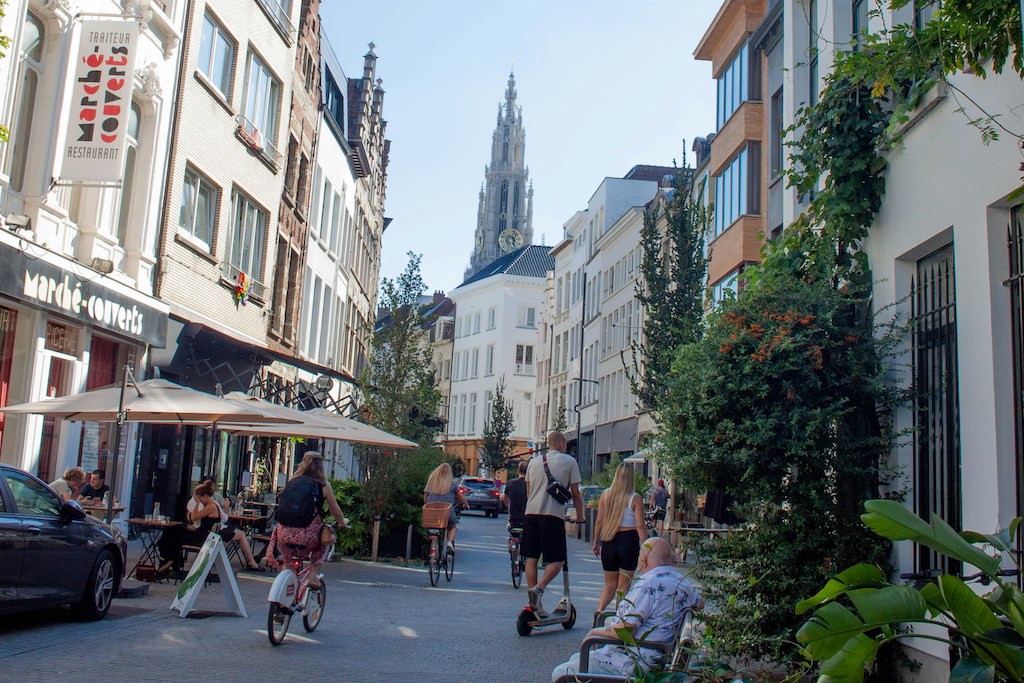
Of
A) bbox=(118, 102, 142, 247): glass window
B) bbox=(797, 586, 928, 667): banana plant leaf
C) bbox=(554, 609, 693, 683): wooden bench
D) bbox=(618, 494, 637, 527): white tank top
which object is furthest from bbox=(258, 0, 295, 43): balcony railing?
bbox=(797, 586, 928, 667): banana plant leaf

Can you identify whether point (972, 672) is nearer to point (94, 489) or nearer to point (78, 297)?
point (78, 297)

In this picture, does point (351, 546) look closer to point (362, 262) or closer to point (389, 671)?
point (389, 671)

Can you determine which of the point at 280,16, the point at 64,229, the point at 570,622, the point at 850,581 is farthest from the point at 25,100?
the point at 850,581

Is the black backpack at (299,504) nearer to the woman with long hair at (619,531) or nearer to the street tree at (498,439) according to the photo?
the woman with long hair at (619,531)

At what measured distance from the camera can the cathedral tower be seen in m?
135

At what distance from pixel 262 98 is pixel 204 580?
55.1ft

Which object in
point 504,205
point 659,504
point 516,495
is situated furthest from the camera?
point 504,205

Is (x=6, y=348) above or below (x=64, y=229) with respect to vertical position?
below

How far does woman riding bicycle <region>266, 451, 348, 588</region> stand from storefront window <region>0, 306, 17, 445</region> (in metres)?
6.49

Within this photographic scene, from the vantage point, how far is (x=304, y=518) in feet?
34.0

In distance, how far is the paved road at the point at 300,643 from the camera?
819cm

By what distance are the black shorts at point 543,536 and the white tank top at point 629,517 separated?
2.39ft

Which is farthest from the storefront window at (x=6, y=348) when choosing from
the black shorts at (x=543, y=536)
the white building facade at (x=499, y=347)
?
the white building facade at (x=499, y=347)

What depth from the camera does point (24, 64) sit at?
1472 cm
